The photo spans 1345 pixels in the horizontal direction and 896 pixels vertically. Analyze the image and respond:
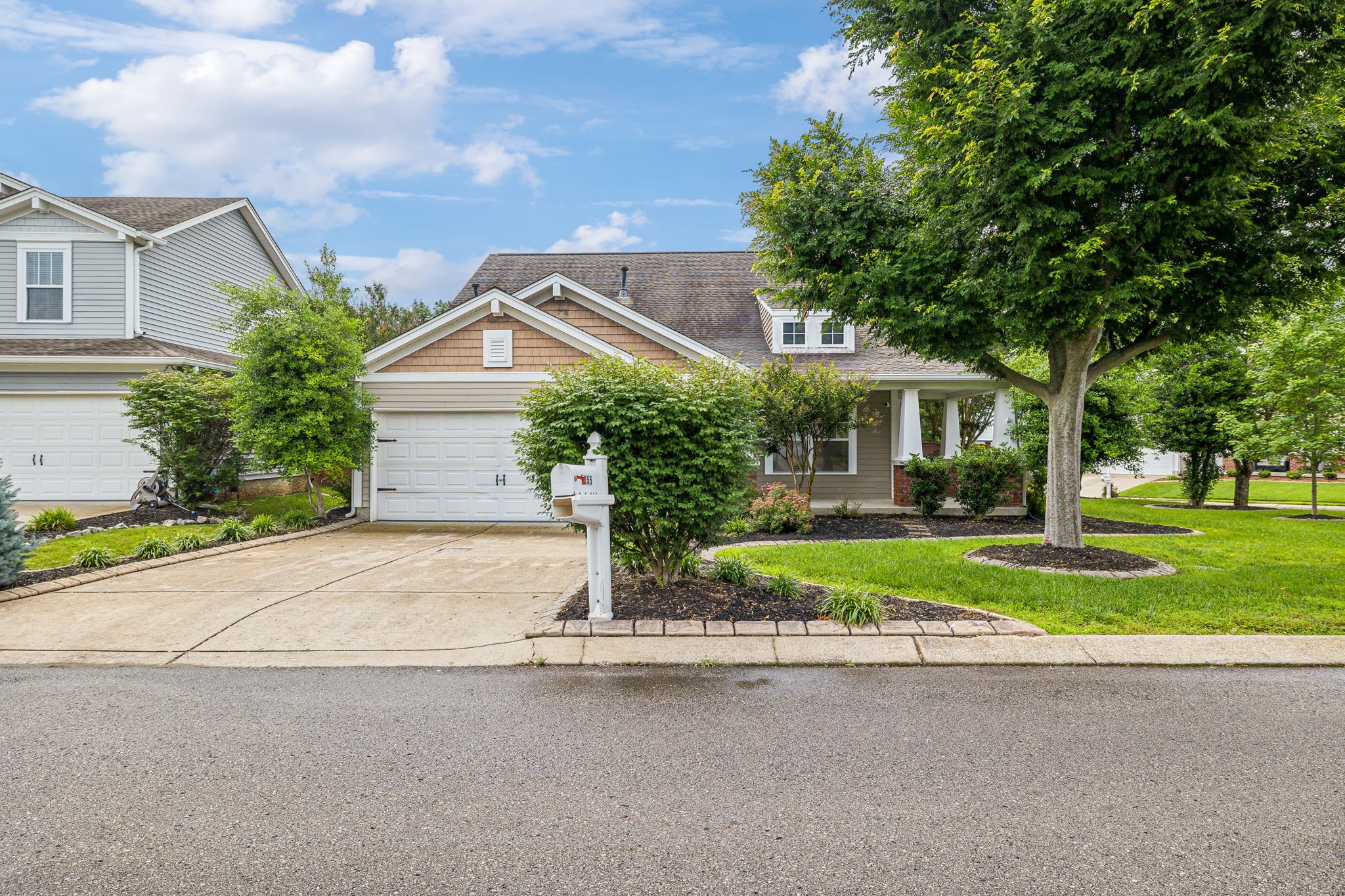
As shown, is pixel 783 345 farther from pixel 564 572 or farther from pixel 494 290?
pixel 564 572

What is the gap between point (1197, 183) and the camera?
251 inches

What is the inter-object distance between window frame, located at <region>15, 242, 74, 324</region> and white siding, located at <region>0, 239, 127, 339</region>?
4cm

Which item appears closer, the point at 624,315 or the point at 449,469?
the point at 449,469

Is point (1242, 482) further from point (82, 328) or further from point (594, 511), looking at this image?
point (82, 328)

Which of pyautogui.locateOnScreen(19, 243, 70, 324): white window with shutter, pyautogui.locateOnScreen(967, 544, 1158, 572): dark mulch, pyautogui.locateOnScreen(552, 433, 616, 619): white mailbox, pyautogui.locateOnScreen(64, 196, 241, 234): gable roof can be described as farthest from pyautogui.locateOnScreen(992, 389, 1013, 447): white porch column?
pyautogui.locateOnScreen(19, 243, 70, 324): white window with shutter

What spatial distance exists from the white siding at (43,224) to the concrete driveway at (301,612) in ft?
38.1

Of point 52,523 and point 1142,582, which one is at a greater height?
point 52,523

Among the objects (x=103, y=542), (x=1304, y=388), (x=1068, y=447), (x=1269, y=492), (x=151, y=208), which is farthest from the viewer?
(x=1269, y=492)

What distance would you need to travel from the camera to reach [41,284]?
1510 cm

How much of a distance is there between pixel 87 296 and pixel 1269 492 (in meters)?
32.4

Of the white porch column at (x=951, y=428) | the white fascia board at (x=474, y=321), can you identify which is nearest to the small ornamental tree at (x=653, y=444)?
the white fascia board at (x=474, y=321)

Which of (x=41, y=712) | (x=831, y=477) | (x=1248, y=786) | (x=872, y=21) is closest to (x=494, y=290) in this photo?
(x=872, y=21)

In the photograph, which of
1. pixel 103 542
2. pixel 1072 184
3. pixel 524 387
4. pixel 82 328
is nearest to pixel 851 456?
pixel 524 387

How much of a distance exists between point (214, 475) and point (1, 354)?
5850 millimetres
